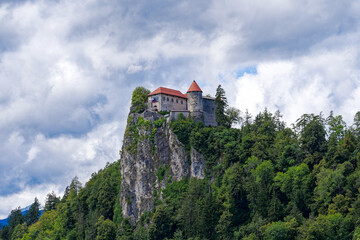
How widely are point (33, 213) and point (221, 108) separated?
69.9 meters

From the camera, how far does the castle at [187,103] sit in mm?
106250

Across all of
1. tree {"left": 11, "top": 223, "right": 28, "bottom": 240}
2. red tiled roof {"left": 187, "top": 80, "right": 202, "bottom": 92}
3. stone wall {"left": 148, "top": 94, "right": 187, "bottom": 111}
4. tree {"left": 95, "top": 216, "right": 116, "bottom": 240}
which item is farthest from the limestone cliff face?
tree {"left": 11, "top": 223, "right": 28, "bottom": 240}

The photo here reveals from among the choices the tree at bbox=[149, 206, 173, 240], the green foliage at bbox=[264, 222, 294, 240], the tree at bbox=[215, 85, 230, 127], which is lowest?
the green foliage at bbox=[264, 222, 294, 240]

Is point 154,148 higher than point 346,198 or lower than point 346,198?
higher

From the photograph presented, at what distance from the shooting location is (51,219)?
13012cm

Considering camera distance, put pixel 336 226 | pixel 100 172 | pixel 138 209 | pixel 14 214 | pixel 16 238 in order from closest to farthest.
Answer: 1. pixel 336 226
2. pixel 138 209
3. pixel 100 172
4. pixel 16 238
5. pixel 14 214

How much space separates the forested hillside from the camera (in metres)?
78.6

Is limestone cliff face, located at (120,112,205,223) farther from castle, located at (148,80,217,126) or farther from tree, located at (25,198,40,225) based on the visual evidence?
tree, located at (25,198,40,225)

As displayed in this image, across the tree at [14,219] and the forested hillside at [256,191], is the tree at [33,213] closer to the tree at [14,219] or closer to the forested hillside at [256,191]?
the tree at [14,219]

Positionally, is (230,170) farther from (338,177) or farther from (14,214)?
(14,214)

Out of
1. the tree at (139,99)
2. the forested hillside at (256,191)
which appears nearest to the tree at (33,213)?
the forested hillside at (256,191)

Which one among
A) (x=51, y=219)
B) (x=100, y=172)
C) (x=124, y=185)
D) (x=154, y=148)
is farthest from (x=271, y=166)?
(x=51, y=219)

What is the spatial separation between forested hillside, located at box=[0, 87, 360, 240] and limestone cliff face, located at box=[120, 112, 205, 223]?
1.63 meters

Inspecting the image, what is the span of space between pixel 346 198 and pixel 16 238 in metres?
90.1
